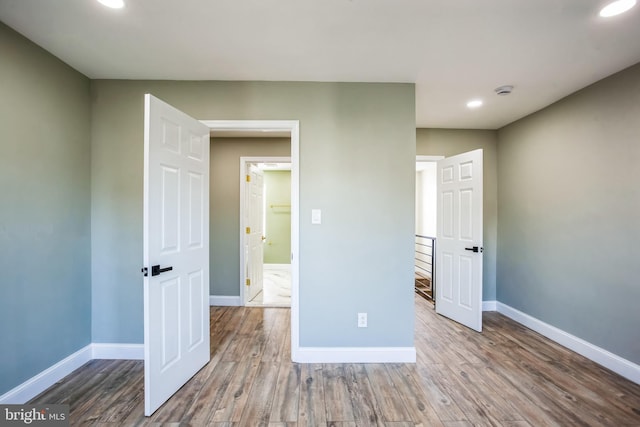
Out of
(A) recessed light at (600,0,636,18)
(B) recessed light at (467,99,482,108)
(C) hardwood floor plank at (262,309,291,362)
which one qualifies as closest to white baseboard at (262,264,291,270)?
(C) hardwood floor plank at (262,309,291,362)

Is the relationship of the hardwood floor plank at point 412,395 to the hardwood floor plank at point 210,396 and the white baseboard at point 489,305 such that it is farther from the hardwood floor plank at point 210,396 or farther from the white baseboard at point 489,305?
the white baseboard at point 489,305

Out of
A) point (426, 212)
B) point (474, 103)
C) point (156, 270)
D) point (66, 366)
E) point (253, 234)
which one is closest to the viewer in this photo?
point (156, 270)

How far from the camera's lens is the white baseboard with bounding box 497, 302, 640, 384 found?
6.93 ft

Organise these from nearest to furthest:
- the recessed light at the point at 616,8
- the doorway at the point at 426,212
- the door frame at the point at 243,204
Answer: the recessed light at the point at 616,8, the door frame at the point at 243,204, the doorway at the point at 426,212

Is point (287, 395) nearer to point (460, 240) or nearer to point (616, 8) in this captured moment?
point (460, 240)

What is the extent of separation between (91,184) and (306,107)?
2062 mm

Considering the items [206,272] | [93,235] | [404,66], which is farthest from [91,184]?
[404,66]

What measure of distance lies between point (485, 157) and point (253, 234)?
3600 mm

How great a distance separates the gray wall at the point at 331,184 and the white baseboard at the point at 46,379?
0.20m

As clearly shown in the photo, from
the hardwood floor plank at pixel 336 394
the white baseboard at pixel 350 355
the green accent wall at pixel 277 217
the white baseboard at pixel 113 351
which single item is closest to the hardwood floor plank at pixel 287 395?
the white baseboard at pixel 350 355

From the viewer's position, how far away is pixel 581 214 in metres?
2.54

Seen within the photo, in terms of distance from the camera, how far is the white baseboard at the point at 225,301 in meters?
3.76

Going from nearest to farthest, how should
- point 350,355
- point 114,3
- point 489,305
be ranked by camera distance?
point 114,3
point 350,355
point 489,305

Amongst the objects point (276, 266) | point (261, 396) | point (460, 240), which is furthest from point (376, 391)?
point (276, 266)
